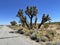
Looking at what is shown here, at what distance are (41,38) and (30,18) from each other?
22350mm

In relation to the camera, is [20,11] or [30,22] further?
[20,11]

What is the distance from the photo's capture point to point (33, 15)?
39.7 meters

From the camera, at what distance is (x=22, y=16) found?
42.1 metres

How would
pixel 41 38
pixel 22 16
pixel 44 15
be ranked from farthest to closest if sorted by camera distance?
1. pixel 22 16
2. pixel 44 15
3. pixel 41 38

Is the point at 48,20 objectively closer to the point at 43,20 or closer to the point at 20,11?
the point at 43,20

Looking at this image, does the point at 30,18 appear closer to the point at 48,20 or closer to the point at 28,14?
the point at 28,14

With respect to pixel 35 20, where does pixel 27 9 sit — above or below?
above

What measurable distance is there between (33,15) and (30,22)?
2277mm

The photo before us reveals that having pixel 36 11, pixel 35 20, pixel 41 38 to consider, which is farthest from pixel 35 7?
pixel 41 38

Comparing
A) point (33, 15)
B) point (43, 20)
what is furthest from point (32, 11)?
point (43, 20)

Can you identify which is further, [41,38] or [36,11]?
[36,11]

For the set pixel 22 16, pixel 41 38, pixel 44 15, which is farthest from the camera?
pixel 22 16

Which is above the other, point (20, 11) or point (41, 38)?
point (20, 11)

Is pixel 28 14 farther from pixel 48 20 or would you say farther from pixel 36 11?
pixel 48 20
